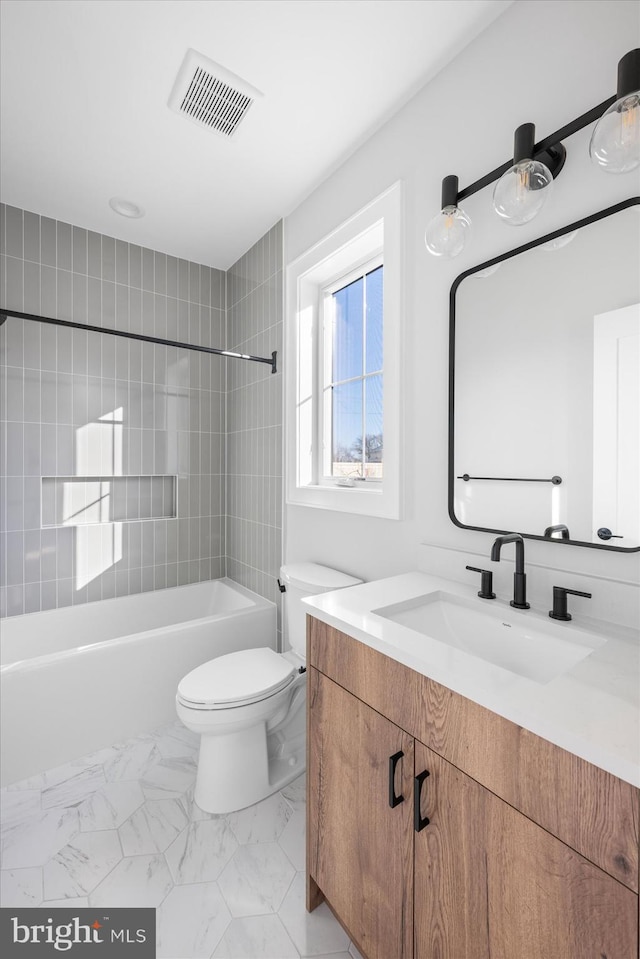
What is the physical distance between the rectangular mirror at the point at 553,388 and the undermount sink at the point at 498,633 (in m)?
0.23

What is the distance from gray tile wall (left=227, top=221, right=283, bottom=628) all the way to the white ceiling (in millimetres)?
406

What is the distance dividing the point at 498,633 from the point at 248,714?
930 mm

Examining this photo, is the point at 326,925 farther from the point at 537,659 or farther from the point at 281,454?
the point at 281,454

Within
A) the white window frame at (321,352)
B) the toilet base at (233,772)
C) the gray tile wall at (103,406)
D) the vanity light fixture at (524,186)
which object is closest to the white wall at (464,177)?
the white window frame at (321,352)

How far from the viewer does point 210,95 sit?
1.56m

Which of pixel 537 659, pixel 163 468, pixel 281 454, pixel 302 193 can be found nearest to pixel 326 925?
pixel 537 659

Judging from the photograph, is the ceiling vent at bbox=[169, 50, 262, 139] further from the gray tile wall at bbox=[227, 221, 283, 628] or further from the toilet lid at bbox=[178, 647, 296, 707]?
the toilet lid at bbox=[178, 647, 296, 707]

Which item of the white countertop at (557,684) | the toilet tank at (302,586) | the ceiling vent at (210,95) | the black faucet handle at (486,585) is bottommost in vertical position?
the toilet tank at (302,586)

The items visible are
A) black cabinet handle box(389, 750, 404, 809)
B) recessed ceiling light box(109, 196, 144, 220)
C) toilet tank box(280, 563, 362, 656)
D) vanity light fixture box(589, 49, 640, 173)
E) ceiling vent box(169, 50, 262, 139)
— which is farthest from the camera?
recessed ceiling light box(109, 196, 144, 220)

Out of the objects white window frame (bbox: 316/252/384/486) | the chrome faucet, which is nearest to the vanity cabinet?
the chrome faucet

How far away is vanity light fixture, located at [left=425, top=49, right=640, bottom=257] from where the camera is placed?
0.77m

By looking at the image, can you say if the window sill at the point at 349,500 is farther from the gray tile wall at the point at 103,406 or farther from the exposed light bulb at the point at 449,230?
the gray tile wall at the point at 103,406

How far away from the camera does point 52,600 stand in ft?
7.77

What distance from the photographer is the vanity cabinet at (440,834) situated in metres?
0.59
